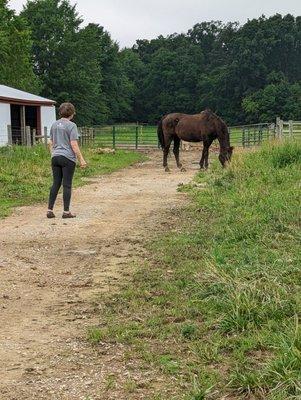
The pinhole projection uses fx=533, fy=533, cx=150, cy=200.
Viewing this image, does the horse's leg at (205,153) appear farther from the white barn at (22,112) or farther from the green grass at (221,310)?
the white barn at (22,112)

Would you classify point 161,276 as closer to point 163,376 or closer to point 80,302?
point 80,302

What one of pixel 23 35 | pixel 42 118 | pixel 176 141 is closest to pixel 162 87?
pixel 23 35

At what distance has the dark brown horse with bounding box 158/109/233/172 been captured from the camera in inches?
591

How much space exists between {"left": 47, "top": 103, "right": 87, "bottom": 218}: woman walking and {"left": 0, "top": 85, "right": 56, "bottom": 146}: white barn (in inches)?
645

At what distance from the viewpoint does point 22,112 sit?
88.4ft

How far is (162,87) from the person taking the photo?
75.8m

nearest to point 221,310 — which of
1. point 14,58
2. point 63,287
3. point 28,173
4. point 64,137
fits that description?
point 63,287

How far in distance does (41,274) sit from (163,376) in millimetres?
2390

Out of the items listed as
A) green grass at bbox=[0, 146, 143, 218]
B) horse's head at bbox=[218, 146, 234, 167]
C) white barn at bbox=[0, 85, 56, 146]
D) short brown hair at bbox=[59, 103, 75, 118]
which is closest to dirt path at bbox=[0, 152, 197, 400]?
green grass at bbox=[0, 146, 143, 218]

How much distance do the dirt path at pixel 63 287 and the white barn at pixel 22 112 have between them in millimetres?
15867

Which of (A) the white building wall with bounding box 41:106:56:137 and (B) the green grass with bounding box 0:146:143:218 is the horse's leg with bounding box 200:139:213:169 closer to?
(B) the green grass with bounding box 0:146:143:218

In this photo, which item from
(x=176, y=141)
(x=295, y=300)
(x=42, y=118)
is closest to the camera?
(x=295, y=300)

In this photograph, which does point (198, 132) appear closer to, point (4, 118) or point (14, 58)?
point (4, 118)

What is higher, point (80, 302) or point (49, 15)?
point (49, 15)
